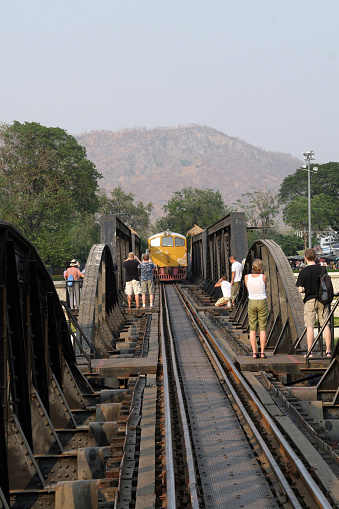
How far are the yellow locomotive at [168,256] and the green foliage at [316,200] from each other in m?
48.8

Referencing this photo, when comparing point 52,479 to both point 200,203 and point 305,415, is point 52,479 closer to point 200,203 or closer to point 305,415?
point 305,415

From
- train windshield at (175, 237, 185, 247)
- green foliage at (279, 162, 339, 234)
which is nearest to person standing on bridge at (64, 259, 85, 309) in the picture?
train windshield at (175, 237, 185, 247)

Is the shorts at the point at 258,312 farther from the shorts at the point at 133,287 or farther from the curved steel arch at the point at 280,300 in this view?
the shorts at the point at 133,287

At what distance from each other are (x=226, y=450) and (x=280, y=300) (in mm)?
6527

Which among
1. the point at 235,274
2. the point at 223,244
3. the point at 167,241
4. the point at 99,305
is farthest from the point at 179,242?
the point at 99,305

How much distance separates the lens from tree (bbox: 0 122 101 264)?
52750mm

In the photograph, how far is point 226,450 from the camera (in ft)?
20.4

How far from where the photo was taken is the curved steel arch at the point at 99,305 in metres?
11.7

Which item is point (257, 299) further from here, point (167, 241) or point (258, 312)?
point (167, 241)

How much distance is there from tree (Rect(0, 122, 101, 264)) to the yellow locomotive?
17463 mm

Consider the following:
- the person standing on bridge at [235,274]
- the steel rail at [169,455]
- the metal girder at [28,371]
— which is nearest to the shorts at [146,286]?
the person standing on bridge at [235,274]

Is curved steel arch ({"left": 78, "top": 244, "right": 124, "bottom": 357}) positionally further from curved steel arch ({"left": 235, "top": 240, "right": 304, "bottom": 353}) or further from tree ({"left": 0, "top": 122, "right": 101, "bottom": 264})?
tree ({"left": 0, "top": 122, "right": 101, "bottom": 264})

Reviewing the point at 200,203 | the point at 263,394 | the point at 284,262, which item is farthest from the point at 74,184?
the point at 263,394

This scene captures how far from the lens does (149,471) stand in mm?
5375
